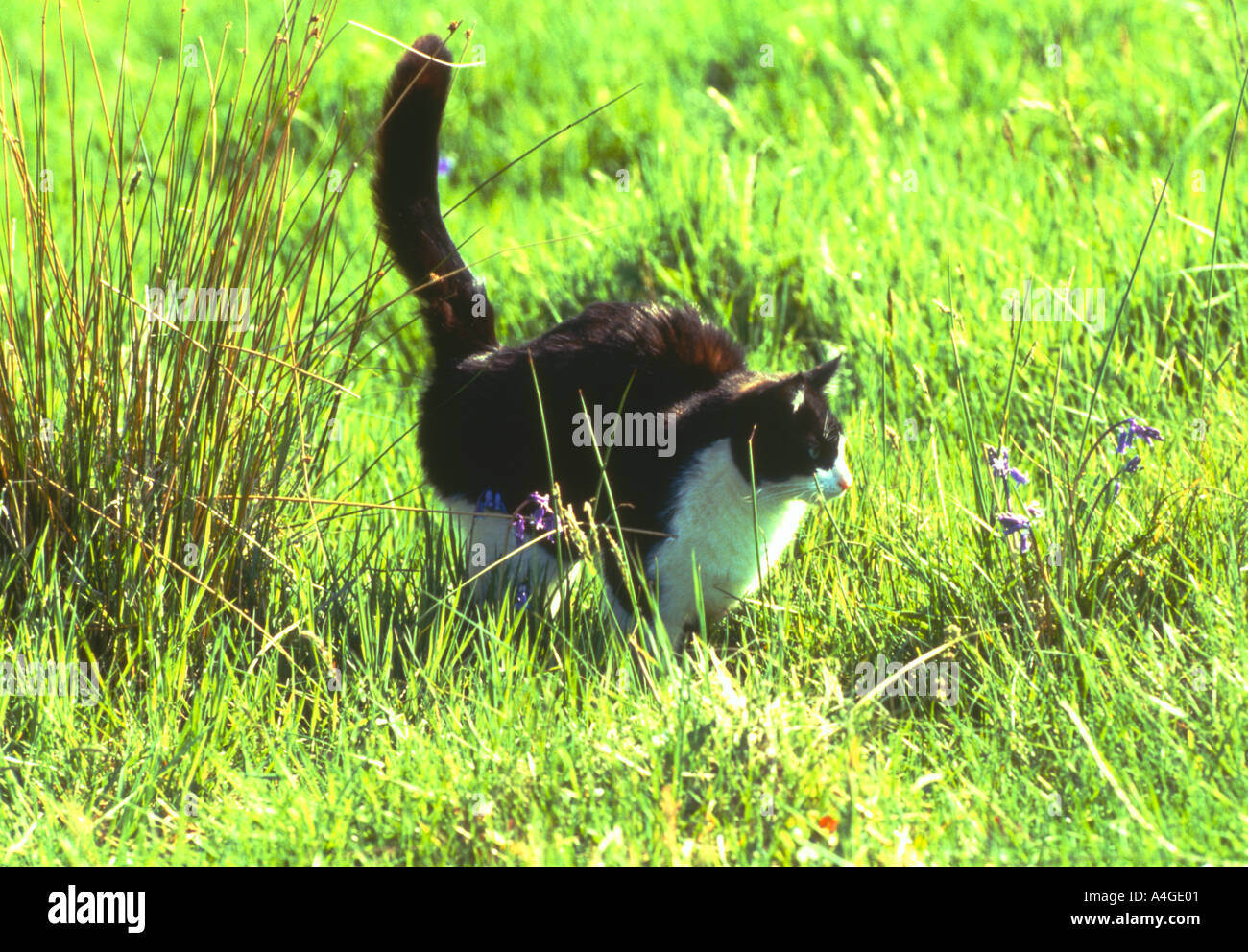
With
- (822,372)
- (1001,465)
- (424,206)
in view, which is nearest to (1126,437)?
(1001,465)

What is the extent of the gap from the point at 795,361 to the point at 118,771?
2.62m

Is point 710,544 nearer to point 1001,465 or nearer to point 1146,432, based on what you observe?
point 1001,465

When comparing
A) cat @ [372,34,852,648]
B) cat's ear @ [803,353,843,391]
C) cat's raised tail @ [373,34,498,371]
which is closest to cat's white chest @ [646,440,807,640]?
cat @ [372,34,852,648]

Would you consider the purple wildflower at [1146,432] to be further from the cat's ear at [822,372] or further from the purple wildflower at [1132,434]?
the cat's ear at [822,372]

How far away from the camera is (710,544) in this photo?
9.68ft

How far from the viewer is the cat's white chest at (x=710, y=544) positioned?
294cm

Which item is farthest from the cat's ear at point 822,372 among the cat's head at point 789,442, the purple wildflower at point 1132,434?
the purple wildflower at point 1132,434

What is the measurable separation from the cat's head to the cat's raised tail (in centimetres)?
74

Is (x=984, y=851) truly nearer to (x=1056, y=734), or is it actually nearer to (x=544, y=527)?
(x=1056, y=734)

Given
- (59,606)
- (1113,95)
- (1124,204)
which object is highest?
(1113,95)

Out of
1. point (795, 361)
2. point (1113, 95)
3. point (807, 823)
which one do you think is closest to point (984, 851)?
point (807, 823)

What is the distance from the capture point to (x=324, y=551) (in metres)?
2.89

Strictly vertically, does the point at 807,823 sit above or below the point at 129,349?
below

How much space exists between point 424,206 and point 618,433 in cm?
71
